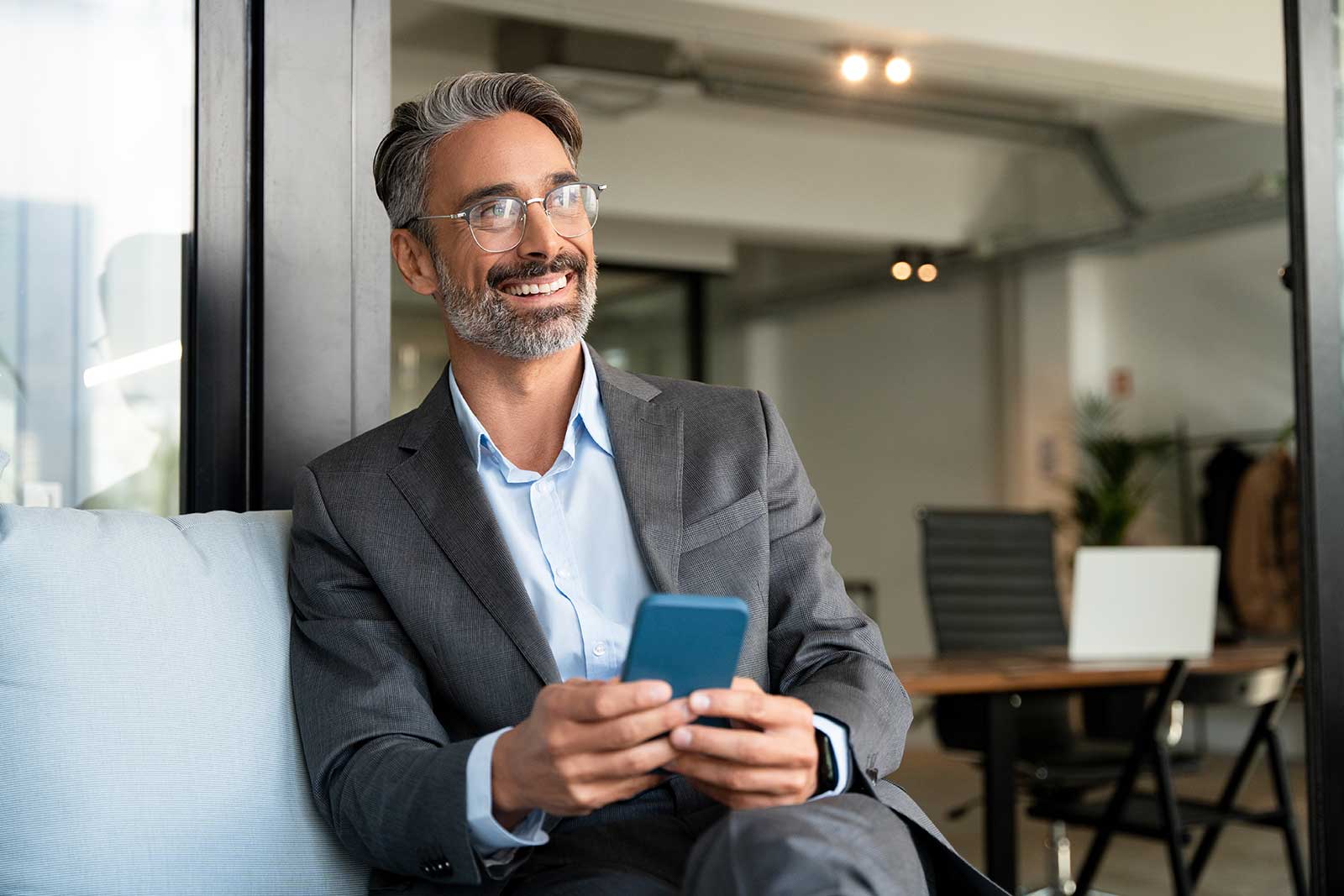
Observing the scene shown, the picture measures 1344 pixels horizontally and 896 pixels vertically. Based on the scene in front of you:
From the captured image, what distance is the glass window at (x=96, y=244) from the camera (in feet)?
7.06

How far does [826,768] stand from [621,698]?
0.35m

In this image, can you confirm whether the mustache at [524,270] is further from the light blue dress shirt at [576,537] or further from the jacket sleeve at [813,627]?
the jacket sleeve at [813,627]

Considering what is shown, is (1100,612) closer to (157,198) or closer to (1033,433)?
(157,198)

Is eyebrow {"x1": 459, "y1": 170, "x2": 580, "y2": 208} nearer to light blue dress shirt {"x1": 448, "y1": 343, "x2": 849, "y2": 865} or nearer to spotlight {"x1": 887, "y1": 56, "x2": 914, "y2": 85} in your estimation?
light blue dress shirt {"x1": 448, "y1": 343, "x2": 849, "y2": 865}

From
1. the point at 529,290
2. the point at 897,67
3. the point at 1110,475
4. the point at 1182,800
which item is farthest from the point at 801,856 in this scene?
the point at 1110,475

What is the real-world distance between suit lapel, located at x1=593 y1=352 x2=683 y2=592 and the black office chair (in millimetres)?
2644

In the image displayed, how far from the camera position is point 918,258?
25.8ft

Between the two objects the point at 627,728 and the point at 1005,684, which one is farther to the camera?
the point at 1005,684

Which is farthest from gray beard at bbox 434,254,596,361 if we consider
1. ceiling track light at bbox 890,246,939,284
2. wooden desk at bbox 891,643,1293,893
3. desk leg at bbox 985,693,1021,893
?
ceiling track light at bbox 890,246,939,284

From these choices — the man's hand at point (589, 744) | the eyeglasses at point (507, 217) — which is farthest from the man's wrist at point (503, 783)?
the eyeglasses at point (507, 217)

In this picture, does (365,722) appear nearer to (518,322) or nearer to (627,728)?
(627,728)

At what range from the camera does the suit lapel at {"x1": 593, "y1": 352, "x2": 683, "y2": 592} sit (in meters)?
1.76

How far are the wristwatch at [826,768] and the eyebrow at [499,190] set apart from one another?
83 centimetres

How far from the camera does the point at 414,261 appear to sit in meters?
2.02
